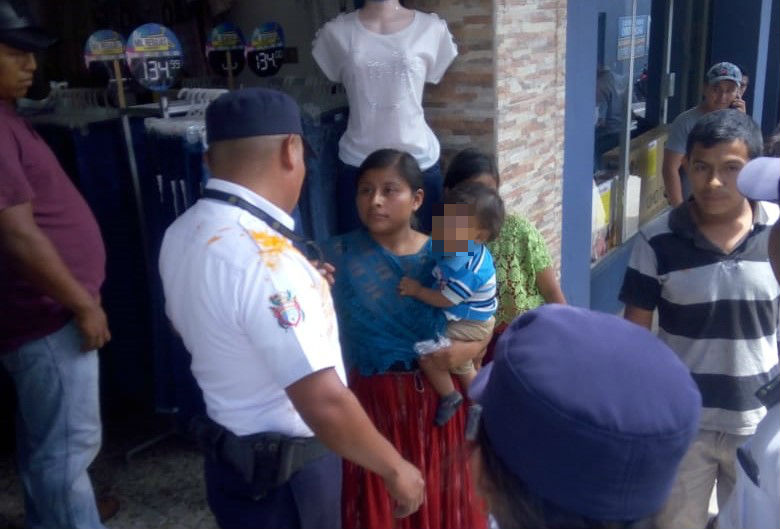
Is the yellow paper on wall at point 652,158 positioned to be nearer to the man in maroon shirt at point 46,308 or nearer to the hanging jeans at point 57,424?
the man in maroon shirt at point 46,308

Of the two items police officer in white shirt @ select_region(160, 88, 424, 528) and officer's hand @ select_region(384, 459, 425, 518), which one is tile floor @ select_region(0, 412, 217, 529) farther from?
officer's hand @ select_region(384, 459, 425, 518)

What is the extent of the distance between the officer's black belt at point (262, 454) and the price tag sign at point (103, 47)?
1.83 m

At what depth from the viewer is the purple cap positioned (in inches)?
62.2

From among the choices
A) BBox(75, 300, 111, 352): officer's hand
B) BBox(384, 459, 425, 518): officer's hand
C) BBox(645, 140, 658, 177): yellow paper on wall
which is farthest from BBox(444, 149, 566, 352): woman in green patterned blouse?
BBox(645, 140, 658, 177): yellow paper on wall

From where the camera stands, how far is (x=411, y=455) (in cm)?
269

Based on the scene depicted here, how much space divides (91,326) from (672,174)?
13.1 feet

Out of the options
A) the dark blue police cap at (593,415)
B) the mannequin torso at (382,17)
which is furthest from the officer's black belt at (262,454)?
the mannequin torso at (382,17)

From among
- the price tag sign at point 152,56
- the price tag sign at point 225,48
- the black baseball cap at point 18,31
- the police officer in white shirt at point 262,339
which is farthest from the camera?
the price tag sign at point 225,48

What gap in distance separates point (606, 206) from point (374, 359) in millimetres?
3575

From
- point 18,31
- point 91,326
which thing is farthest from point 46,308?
point 18,31

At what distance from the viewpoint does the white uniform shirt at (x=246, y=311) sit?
1.67 metres

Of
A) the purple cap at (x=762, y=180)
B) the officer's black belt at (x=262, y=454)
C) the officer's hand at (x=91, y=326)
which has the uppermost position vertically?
the purple cap at (x=762, y=180)

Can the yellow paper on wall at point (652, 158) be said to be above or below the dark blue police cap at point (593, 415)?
below

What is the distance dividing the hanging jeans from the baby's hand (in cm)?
105
